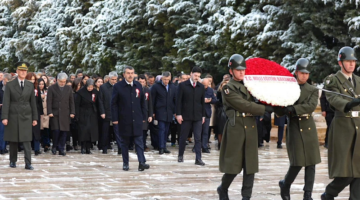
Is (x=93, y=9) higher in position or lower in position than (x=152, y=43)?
higher

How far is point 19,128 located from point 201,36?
12.2 m

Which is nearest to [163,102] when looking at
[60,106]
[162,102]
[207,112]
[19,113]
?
[162,102]

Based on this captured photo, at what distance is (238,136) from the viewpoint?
7930mm

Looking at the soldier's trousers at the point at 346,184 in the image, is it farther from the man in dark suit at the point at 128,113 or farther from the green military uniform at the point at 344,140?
the man in dark suit at the point at 128,113

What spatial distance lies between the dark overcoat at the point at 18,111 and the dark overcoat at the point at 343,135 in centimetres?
619

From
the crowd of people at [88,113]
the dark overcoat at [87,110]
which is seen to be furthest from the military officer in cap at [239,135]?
the dark overcoat at [87,110]

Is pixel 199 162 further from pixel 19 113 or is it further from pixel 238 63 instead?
pixel 238 63

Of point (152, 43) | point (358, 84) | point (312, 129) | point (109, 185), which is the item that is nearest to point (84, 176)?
point (109, 185)

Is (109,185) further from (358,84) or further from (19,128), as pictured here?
(358,84)

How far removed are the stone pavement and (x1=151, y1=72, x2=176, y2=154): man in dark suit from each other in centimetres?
145

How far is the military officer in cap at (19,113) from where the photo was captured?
38.4ft

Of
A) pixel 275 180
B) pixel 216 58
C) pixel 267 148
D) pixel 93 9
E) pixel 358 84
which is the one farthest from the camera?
pixel 93 9

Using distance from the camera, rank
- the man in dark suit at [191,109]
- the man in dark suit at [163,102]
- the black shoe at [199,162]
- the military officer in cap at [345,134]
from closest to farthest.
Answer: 1. the military officer in cap at [345,134]
2. the black shoe at [199,162]
3. the man in dark suit at [191,109]
4. the man in dark suit at [163,102]

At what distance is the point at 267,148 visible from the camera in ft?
54.6
